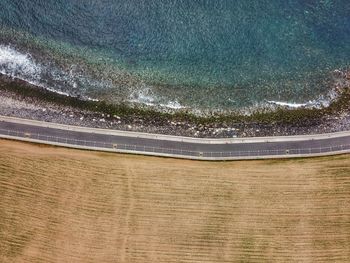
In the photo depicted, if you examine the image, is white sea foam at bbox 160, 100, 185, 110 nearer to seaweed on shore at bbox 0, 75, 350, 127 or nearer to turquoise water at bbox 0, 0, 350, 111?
seaweed on shore at bbox 0, 75, 350, 127

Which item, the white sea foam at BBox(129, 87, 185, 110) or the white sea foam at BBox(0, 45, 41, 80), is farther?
the white sea foam at BBox(0, 45, 41, 80)

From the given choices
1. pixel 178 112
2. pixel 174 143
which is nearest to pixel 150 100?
pixel 178 112

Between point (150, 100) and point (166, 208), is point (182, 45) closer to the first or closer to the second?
point (150, 100)

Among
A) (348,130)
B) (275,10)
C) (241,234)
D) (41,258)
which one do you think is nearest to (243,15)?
(275,10)

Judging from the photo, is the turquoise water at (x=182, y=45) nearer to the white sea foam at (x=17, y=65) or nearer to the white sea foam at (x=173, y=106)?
the white sea foam at (x=17, y=65)

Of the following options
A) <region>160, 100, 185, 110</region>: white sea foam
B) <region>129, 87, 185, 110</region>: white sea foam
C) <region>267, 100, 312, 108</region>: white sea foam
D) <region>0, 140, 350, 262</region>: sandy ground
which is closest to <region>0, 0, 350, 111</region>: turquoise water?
<region>129, 87, 185, 110</region>: white sea foam

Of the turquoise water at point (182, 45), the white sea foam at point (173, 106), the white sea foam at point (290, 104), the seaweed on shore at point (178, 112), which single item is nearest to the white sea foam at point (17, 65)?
the turquoise water at point (182, 45)
